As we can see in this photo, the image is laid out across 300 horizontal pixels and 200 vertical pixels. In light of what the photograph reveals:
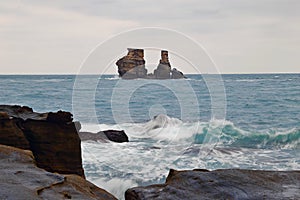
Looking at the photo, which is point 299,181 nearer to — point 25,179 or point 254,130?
point 25,179

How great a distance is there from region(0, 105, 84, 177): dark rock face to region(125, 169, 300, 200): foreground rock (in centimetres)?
367

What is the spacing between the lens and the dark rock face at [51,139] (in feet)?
24.2

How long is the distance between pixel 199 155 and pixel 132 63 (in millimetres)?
22725

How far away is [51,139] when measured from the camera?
24.7 feet

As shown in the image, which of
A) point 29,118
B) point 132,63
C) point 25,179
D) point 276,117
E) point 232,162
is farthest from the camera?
point 132,63

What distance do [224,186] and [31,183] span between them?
1.83 m

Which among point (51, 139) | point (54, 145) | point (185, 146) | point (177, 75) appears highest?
point (177, 75)

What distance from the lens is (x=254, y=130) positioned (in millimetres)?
19594

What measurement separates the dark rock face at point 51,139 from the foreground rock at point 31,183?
2525 millimetres

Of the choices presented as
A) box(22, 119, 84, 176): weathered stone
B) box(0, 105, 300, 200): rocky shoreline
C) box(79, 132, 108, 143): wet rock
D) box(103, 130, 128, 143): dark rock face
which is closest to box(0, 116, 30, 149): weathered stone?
box(22, 119, 84, 176): weathered stone

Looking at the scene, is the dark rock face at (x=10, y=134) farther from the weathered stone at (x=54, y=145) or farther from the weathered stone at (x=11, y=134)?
the weathered stone at (x=54, y=145)

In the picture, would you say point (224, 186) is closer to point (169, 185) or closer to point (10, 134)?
point (169, 185)

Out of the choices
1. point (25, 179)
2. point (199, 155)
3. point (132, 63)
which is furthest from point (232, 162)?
point (132, 63)

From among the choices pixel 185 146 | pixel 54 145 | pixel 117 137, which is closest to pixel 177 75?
pixel 185 146
